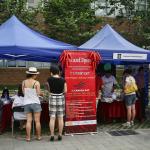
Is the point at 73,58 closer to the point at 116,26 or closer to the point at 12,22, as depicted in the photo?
the point at 12,22

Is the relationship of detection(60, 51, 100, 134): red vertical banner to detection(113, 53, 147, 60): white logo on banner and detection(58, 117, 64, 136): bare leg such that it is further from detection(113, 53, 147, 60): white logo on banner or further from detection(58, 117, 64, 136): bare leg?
detection(113, 53, 147, 60): white logo on banner

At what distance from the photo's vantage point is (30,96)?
30.8 ft

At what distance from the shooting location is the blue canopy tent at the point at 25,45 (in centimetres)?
1000

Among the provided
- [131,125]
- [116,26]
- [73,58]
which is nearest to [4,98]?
[73,58]

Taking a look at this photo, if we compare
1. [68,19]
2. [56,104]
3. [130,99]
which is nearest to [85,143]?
[56,104]

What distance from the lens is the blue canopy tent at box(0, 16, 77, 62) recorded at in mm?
10000

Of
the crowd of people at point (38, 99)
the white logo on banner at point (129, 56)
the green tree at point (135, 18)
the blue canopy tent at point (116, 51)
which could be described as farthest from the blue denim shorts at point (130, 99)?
the green tree at point (135, 18)

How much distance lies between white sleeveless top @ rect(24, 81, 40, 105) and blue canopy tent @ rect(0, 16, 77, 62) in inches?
42.9

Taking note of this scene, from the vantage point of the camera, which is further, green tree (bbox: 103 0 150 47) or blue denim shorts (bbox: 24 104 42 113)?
green tree (bbox: 103 0 150 47)

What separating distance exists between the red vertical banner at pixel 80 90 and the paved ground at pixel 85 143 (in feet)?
1.02

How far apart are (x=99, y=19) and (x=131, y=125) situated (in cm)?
1554

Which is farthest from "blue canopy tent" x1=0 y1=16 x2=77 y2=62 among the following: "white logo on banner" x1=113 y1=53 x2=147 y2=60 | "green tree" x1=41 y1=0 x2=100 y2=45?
"green tree" x1=41 y1=0 x2=100 y2=45

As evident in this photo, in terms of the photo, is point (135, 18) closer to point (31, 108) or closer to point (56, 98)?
point (56, 98)

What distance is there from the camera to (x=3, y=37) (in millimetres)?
10758
